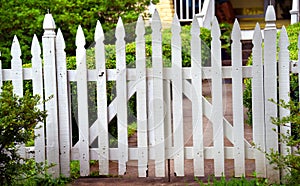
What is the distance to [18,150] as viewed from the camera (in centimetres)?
608

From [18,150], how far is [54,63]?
0.89 meters

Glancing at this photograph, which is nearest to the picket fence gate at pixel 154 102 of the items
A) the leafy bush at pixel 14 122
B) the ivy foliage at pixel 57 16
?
the leafy bush at pixel 14 122

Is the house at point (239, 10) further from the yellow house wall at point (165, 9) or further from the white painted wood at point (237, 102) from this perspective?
the white painted wood at point (237, 102)

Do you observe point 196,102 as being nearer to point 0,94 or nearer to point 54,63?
point 54,63

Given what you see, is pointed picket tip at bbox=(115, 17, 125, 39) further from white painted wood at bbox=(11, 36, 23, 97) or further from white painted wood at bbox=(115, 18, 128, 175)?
white painted wood at bbox=(11, 36, 23, 97)

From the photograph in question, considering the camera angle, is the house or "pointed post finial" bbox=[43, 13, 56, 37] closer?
"pointed post finial" bbox=[43, 13, 56, 37]

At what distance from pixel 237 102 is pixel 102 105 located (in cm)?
123

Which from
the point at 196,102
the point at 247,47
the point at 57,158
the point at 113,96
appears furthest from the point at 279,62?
the point at 247,47

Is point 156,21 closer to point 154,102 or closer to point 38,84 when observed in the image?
point 154,102

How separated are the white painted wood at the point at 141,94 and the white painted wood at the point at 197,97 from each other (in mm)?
446

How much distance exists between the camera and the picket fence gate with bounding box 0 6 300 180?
19.0ft

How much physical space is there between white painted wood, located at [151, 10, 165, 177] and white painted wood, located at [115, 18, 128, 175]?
27cm

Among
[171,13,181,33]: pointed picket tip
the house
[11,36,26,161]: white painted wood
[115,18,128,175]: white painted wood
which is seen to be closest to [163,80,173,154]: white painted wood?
[115,18,128,175]: white painted wood

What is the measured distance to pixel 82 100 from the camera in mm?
5980
